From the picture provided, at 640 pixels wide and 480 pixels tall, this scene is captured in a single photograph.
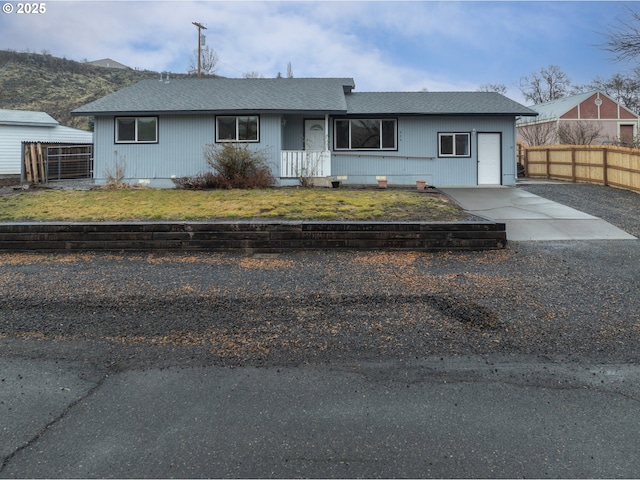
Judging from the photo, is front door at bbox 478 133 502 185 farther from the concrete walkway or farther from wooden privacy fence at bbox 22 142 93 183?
wooden privacy fence at bbox 22 142 93 183

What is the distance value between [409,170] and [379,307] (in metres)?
14.2

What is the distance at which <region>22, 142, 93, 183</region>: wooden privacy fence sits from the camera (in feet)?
67.6

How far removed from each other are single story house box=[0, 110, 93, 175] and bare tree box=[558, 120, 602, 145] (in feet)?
99.4

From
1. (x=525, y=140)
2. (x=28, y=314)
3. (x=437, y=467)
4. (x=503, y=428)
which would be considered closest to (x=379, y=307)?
(x=503, y=428)

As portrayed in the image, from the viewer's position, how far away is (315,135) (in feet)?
62.6

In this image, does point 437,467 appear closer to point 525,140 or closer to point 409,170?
point 409,170

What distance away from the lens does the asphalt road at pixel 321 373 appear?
2.80 m

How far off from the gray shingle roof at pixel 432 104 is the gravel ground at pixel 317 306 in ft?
37.5

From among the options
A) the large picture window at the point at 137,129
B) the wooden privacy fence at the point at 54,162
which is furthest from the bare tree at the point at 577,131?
the wooden privacy fence at the point at 54,162

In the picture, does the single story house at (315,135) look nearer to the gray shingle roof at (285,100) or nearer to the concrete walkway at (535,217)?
the gray shingle roof at (285,100)

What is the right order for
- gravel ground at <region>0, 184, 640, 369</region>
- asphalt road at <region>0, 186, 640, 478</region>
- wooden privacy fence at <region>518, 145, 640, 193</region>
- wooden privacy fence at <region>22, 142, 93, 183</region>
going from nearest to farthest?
asphalt road at <region>0, 186, 640, 478</region>, gravel ground at <region>0, 184, 640, 369</region>, wooden privacy fence at <region>518, 145, 640, 193</region>, wooden privacy fence at <region>22, 142, 93, 183</region>

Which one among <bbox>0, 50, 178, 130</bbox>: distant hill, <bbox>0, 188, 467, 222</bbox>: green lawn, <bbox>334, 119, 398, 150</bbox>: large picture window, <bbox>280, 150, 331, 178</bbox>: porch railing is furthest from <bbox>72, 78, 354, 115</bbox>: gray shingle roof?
<bbox>0, 50, 178, 130</bbox>: distant hill

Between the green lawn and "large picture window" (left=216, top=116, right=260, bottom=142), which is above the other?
"large picture window" (left=216, top=116, right=260, bottom=142)

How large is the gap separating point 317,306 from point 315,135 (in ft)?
47.2
